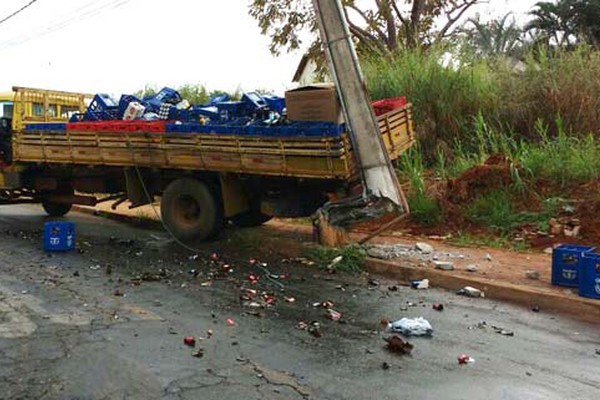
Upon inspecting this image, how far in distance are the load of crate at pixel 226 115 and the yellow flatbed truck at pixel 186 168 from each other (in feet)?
0.33

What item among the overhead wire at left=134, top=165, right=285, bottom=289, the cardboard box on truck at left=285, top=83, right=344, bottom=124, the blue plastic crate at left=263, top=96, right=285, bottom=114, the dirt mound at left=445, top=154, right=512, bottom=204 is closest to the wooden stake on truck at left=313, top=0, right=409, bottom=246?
the cardboard box on truck at left=285, top=83, right=344, bottom=124

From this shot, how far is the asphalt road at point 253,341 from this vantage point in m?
3.96

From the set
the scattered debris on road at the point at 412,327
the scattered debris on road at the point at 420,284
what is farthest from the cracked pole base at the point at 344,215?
the scattered debris on road at the point at 412,327

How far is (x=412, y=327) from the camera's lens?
5230mm

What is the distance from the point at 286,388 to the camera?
3926 millimetres

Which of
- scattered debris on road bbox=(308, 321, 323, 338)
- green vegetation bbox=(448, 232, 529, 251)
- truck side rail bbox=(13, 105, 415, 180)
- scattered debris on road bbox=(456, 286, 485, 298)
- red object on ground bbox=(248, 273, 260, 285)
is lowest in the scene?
scattered debris on road bbox=(456, 286, 485, 298)

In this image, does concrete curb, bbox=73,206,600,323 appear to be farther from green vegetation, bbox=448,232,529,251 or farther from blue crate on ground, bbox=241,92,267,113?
blue crate on ground, bbox=241,92,267,113

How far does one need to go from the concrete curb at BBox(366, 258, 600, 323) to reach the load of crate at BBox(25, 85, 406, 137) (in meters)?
1.78

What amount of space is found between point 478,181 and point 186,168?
4.57 m

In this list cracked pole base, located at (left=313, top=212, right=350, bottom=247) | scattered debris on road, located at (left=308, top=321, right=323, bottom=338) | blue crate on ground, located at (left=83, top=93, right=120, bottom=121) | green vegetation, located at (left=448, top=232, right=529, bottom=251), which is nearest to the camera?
scattered debris on road, located at (left=308, top=321, right=323, bottom=338)

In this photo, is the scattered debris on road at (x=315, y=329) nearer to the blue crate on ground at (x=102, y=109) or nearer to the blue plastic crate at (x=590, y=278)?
the blue plastic crate at (x=590, y=278)

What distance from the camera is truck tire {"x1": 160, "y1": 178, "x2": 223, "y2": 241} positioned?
9.23m

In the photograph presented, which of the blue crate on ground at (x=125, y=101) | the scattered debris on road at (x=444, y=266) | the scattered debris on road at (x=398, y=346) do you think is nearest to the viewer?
the scattered debris on road at (x=398, y=346)

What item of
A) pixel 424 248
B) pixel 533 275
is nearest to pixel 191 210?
pixel 424 248
